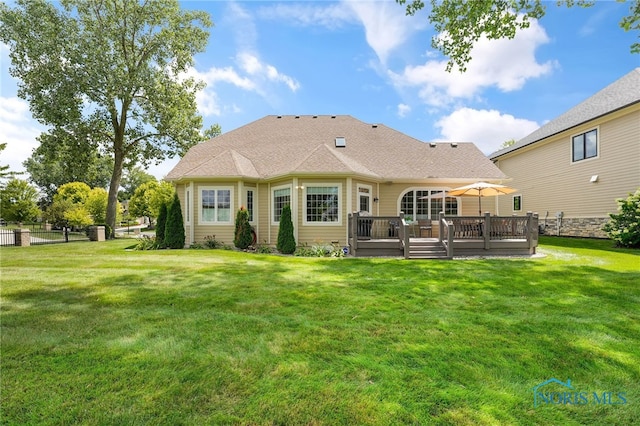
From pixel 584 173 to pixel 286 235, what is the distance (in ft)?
50.3

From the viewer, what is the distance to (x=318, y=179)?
12.3 m

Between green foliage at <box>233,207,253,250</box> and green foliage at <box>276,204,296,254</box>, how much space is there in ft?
5.00

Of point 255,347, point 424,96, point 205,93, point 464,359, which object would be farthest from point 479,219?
point 205,93

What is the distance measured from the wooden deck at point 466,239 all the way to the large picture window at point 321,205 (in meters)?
1.68

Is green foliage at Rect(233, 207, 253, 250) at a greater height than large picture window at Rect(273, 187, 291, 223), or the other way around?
large picture window at Rect(273, 187, 291, 223)

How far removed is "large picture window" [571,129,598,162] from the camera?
1494cm

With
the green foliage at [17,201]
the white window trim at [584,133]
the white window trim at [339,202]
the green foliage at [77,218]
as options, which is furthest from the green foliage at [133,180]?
the white window trim at [584,133]

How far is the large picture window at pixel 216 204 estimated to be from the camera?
526 inches

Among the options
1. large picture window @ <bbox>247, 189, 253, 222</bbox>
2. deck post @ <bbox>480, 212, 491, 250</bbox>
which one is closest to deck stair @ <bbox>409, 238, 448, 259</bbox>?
deck post @ <bbox>480, 212, 491, 250</bbox>

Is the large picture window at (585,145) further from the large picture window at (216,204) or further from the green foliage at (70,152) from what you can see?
the green foliage at (70,152)

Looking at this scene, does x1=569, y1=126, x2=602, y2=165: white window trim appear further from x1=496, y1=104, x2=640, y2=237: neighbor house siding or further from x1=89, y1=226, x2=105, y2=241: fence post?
x1=89, y1=226, x2=105, y2=241: fence post

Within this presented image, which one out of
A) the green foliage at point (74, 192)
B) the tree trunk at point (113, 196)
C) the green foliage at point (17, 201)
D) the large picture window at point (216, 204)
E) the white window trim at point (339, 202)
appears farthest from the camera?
the green foliage at point (74, 192)

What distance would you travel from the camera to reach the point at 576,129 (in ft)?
51.6

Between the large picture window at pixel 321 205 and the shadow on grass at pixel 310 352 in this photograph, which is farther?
the large picture window at pixel 321 205
